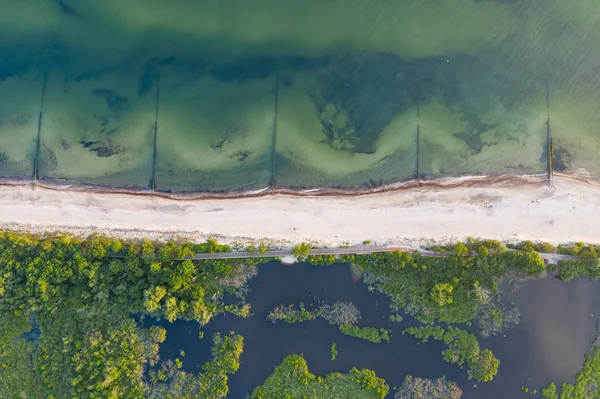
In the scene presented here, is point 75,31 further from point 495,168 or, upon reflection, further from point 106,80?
point 495,168

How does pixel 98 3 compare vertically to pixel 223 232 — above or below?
above

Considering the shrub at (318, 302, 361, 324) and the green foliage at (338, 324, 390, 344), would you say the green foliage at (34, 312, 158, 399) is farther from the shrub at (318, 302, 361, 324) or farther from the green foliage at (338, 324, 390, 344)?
the green foliage at (338, 324, 390, 344)

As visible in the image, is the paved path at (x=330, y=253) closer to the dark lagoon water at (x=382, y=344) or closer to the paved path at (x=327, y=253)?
the paved path at (x=327, y=253)

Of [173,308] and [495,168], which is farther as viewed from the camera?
[495,168]

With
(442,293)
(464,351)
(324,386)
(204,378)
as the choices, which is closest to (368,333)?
(324,386)

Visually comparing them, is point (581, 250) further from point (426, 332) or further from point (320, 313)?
point (320, 313)

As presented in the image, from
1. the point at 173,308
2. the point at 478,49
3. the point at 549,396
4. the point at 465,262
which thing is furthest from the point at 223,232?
the point at 549,396
